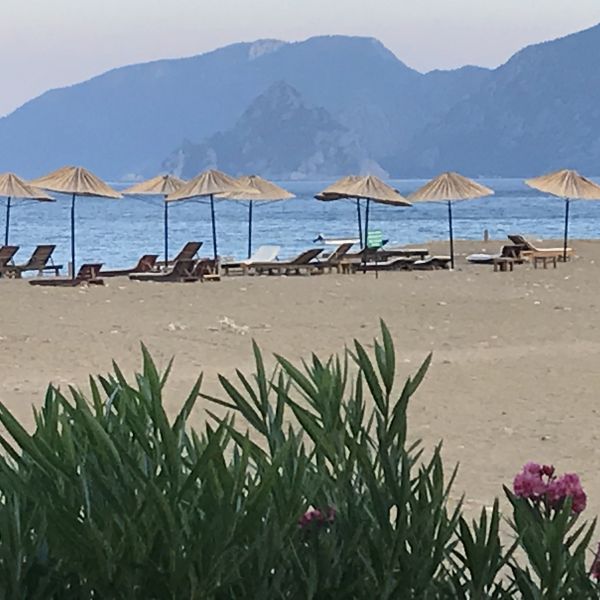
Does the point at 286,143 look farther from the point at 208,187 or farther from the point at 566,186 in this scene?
the point at 566,186

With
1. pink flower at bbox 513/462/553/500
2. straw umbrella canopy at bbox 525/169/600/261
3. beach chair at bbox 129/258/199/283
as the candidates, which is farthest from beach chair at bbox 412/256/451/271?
pink flower at bbox 513/462/553/500

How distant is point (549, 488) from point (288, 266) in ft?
58.0

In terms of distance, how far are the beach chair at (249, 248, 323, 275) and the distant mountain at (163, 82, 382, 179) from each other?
149171mm

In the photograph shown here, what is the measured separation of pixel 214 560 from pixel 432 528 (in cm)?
31

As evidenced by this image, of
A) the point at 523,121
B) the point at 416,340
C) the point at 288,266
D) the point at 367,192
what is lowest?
the point at 416,340

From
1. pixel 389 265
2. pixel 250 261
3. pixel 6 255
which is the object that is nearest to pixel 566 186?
pixel 389 265

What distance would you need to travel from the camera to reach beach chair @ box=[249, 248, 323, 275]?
63.7 feet

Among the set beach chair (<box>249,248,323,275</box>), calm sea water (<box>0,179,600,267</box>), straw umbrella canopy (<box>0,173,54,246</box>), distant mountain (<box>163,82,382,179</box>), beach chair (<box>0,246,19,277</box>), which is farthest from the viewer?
distant mountain (<box>163,82,382,179</box>)

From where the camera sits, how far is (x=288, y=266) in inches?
763

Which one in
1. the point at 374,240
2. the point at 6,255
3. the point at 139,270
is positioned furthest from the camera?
the point at 374,240

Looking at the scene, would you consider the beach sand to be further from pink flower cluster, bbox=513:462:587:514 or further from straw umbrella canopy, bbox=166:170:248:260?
straw umbrella canopy, bbox=166:170:248:260

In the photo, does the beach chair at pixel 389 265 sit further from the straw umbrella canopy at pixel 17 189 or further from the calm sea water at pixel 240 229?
the calm sea water at pixel 240 229

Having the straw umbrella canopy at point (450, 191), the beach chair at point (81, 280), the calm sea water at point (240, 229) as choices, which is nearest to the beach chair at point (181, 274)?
the beach chair at point (81, 280)

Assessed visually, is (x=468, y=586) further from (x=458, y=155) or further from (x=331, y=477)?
(x=458, y=155)
